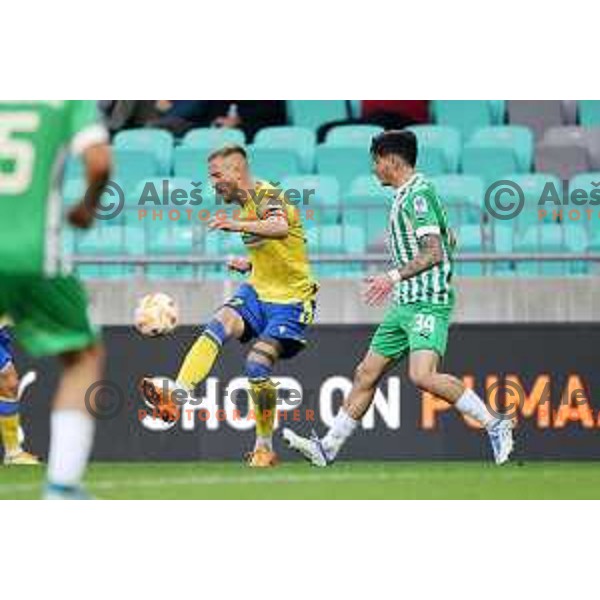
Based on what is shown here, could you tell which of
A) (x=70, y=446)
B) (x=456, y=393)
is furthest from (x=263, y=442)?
(x=70, y=446)

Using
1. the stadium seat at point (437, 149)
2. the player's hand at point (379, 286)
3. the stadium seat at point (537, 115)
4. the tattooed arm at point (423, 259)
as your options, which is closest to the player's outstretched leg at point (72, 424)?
the player's hand at point (379, 286)

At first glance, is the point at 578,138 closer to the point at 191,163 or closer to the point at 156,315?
the point at 191,163

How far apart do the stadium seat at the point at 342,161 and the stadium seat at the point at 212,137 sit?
43 cm

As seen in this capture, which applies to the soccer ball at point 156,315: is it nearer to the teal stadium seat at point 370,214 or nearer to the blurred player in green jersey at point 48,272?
the teal stadium seat at point 370,214

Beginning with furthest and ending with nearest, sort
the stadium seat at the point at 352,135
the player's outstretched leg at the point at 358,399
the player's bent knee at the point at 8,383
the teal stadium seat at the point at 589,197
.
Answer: the stadium seat at the point at 352,135, the teal stadium seat at the point at 589,197, the player's bent knee at the point at 8,383, the player's outstretched leg at the point at 358,399

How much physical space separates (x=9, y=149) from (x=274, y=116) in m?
6.40

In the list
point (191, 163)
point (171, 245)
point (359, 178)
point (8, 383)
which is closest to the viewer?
point (8, 383)

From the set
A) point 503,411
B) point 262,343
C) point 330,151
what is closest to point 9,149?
point 262,343

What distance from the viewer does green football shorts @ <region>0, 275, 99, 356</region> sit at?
819 cm

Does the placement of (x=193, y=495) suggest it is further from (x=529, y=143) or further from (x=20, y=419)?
A: (x=529, y=143)

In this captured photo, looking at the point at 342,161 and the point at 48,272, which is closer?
the point at 48,272

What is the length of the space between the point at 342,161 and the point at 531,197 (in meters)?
1.03

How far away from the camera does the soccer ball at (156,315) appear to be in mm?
12672

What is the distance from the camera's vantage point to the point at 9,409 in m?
12.4
